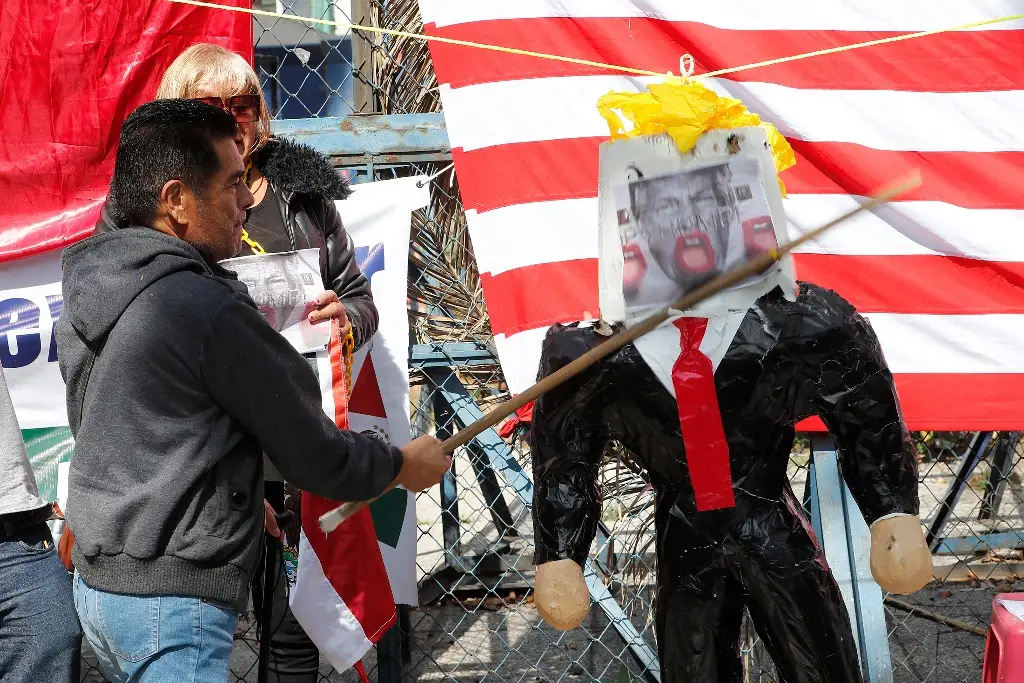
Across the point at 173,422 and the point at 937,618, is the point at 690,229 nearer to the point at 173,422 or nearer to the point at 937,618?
the point at 173,422

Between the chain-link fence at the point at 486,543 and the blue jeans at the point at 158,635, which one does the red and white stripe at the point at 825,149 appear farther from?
the blue jeans at the point at 158,635

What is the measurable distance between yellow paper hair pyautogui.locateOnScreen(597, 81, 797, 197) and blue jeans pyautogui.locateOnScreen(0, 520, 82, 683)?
4.94ft

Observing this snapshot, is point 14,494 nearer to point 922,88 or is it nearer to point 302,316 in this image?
point 302,316

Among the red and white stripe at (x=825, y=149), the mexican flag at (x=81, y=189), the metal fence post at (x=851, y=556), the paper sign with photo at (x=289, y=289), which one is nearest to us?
the paper sign with photo at (x=289, y=289)

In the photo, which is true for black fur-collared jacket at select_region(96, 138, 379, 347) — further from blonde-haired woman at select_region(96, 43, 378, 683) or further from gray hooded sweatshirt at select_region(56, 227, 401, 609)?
gray hooded sweatshirt at select_region(56, 227, 401, 609)

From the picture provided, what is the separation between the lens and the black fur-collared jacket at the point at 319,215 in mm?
2818

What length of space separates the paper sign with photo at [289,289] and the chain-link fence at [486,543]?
81 cm

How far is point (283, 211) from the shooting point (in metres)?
2.80

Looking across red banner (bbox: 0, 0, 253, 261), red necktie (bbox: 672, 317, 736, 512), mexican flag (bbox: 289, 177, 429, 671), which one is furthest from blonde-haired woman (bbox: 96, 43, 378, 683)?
red necktie (bbox: 672, 317, 736, 512)

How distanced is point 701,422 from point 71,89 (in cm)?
226

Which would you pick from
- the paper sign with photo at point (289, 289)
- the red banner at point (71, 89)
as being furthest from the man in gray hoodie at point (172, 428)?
the red banner at point (71, 89)

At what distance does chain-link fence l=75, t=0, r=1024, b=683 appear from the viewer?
11.6ft

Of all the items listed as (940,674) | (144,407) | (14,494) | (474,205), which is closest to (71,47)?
(474,205)

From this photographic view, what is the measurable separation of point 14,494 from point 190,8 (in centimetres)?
174
